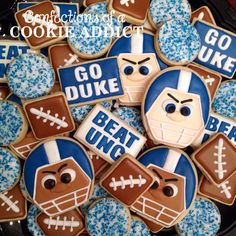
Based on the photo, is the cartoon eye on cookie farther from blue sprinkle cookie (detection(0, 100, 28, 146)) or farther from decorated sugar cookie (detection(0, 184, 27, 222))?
decorated sugar cookie (detection(0, 184, 27, 222))

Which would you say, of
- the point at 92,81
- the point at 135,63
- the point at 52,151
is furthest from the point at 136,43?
the point at 52,151

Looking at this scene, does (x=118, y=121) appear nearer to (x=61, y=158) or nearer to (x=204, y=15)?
(x=61, y=158)

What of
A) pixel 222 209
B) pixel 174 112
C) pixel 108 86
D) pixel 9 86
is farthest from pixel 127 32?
pixel 222 209

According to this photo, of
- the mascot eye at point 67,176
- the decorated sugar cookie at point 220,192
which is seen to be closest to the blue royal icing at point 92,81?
the mascot eye at point 67,176

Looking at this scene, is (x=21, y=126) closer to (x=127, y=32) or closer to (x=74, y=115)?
(x=74, y=115)

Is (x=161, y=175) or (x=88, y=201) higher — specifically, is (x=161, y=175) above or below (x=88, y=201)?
above

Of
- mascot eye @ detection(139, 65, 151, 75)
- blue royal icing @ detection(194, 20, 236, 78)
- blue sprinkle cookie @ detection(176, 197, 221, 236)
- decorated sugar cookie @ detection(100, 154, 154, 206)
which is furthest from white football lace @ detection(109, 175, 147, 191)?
blue royal icing @ detection(194, 20, 236, 78)
